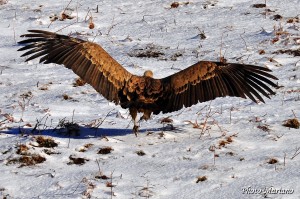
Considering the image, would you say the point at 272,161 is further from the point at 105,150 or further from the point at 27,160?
the point at 27,160

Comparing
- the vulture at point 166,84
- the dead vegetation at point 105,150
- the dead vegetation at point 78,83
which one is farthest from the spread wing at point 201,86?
the dead vegetation at point 78,83

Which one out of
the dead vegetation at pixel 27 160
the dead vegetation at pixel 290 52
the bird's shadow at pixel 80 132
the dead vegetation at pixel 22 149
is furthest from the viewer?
the dead vegetation at pixel 290 52

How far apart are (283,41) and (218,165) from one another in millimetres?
5679

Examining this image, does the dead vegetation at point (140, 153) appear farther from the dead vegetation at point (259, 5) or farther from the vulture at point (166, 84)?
the dead vegetation at point (259, 5)

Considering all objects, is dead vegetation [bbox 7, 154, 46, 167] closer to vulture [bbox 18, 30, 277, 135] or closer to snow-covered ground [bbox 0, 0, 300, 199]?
snow-covered ground [bbox 0, 0, 300, 199]

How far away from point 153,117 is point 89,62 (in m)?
1.51

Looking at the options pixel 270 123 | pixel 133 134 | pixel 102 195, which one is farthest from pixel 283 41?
pixel 102 195

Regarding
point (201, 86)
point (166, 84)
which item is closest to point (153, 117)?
point (166, 84)

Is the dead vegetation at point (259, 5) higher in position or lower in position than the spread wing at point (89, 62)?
higher

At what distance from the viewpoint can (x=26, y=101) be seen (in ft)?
33.2

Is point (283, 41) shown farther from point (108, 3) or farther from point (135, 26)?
point (108, 3)

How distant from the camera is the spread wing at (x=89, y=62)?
8.37 m

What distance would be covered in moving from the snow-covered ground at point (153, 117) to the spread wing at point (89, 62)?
2.19ft

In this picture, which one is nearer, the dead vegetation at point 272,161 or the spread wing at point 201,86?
the dead vegetation at point 272,161
